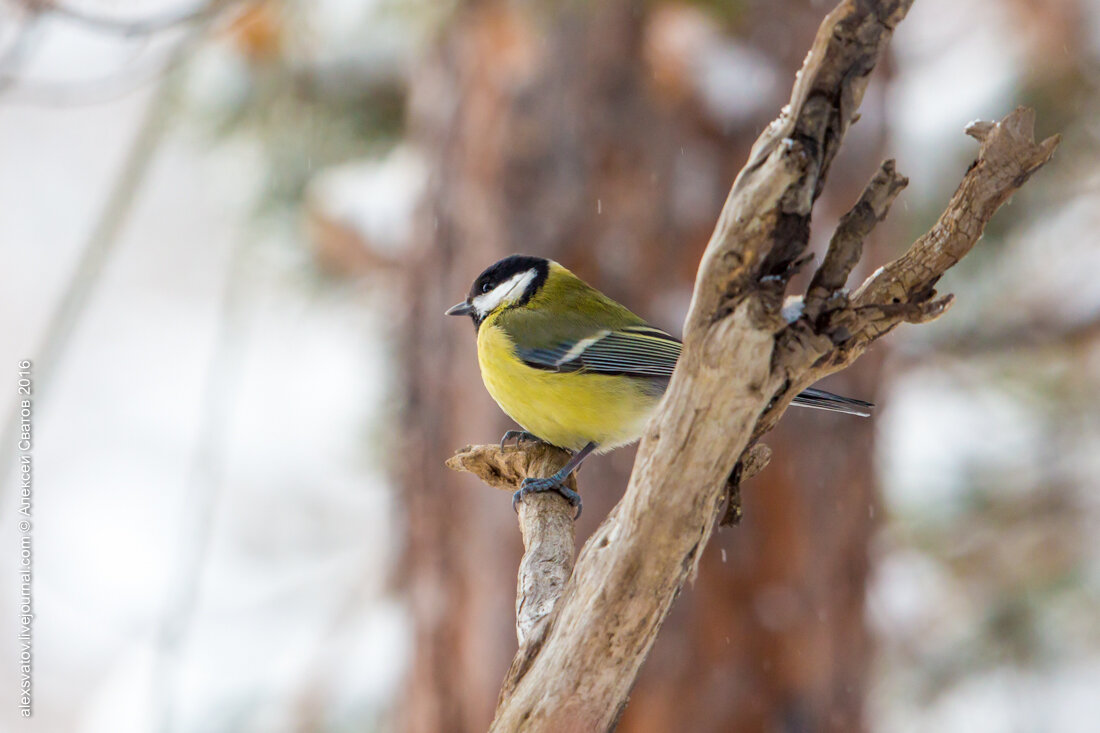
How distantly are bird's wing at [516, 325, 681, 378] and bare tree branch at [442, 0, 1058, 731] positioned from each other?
0.83 meters

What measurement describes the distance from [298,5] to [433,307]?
0.98 m

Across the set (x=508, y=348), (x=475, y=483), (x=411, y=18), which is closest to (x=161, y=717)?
(x=508, y=348)

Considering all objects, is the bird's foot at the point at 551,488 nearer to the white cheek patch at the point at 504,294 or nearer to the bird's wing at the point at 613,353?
the bird's wing at the point at 613,353

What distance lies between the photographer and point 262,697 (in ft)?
11.2

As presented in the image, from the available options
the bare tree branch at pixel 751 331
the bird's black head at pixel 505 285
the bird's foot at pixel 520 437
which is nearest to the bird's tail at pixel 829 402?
the bare tree branch at pixel 751 331

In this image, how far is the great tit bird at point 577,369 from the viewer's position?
77.5 inches

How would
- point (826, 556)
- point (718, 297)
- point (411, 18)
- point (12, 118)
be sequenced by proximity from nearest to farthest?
point (718, 297), point (411, 18), point (826, 556), point (12, 118)

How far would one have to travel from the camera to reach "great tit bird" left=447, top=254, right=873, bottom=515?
6.46 ft

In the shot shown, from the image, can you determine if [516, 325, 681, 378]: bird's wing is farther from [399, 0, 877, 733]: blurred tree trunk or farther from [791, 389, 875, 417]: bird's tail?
[399, 0, 877, 733]: blurred tree trunk

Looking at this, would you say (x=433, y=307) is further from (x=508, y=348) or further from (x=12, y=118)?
(x=12, y=118)

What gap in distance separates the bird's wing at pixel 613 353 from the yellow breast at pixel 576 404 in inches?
0.7

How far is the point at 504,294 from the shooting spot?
228 centimetres

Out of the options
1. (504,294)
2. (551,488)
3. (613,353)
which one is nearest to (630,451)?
(504,294)

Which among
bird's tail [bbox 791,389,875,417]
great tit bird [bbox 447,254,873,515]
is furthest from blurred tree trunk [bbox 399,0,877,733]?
bird's tail [bbox 791,389,875,417]
